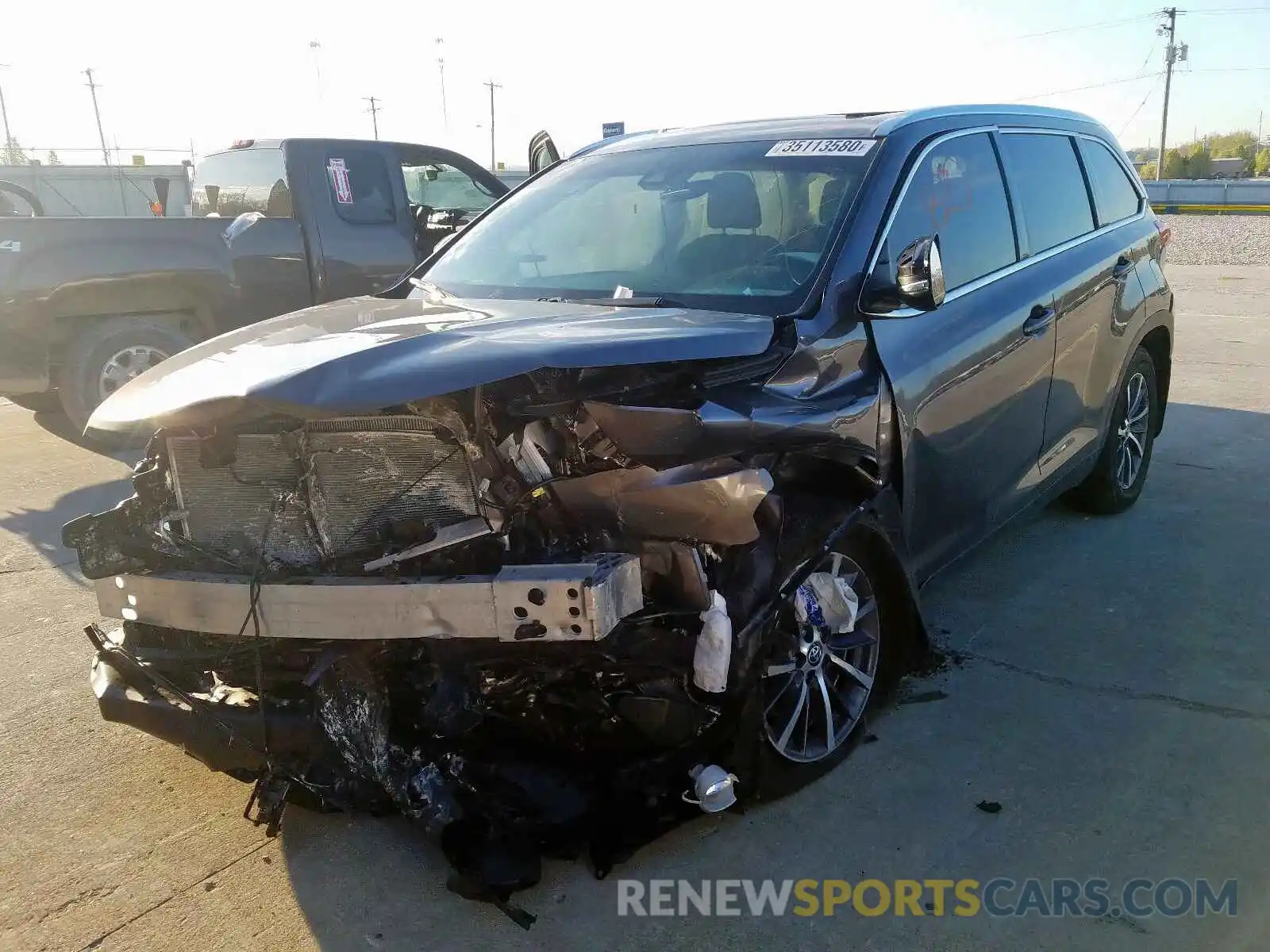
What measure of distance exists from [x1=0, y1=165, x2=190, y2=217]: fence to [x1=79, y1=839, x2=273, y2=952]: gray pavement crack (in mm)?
22342

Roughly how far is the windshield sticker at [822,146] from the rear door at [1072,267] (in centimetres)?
95

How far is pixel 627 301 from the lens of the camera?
3363mm

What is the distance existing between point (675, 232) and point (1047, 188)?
72.9 inches

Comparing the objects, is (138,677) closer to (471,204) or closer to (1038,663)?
(1038,663)

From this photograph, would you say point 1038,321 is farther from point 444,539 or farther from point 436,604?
point 436,604

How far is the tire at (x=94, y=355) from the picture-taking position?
6.98 metres

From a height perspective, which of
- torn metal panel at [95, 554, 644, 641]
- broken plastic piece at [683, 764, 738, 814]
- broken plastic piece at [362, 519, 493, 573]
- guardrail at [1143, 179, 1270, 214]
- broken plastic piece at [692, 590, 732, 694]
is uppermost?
broken plastic piece at [362, 519, 493, 573]

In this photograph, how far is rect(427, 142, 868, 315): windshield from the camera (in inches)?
134

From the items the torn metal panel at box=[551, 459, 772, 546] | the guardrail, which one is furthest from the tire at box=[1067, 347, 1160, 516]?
the guardrail

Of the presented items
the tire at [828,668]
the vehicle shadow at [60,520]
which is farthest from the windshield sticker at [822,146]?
the vehicle shadow at [60,520]

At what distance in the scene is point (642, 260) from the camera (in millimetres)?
3695

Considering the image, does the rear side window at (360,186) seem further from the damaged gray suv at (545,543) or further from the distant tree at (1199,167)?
the distant tree at (1199,167)

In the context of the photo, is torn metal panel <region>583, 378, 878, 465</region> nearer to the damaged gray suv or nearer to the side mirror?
the damaged gray suv

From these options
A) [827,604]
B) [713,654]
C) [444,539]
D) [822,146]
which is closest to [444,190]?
[822,146]
